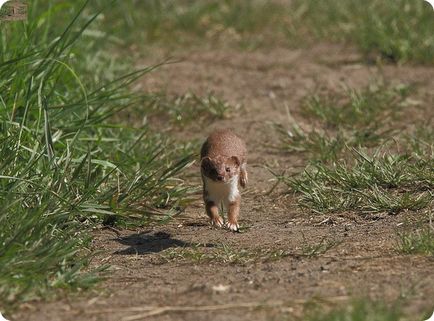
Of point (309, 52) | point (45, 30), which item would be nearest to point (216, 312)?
point (45, 30)

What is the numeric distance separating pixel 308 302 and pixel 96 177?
2.29 metres

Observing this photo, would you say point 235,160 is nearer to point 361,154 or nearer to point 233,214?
point 233,214

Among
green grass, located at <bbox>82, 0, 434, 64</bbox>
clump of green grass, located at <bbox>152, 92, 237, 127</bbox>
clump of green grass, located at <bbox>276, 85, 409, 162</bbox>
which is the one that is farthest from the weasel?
green grass, located at <bbox>82, 0, 434, 64</bbox>

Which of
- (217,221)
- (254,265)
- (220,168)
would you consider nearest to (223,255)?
(254,265)

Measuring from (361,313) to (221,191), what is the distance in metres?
2.46

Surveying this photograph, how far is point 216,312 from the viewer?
4.73 metres

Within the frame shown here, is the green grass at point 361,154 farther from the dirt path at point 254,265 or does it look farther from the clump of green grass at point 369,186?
the dirt path at point 254,265

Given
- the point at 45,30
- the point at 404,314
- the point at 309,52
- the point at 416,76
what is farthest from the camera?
the point at 309,52

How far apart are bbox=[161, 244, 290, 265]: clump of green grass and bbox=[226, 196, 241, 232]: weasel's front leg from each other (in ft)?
1.69

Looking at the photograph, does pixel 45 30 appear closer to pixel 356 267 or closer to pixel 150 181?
pixel 150 181

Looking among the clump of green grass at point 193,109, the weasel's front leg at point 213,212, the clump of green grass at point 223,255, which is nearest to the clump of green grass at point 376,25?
the clump of green grass at point 193,109

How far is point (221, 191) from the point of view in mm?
6711

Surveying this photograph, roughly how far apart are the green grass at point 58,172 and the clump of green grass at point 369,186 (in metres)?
0.85

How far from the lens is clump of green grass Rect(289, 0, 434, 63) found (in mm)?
10203
